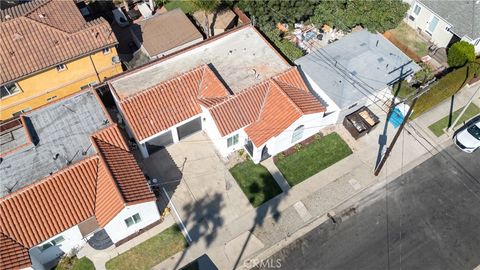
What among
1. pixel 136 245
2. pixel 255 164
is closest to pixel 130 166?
pixel 136 245

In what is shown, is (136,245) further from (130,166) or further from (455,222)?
(455,222)

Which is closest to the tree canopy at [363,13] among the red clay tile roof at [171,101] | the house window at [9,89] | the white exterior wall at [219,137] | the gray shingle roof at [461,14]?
the gray shingle roof at [461,14]

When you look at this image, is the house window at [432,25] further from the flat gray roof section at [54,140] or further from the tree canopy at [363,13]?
the flat gray roof section at [54,140]

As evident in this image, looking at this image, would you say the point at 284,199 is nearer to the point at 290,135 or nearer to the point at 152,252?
the point at 290,135

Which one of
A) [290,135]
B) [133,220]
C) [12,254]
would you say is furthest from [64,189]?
[290,135]

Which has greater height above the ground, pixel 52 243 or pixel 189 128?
pixel 189 128

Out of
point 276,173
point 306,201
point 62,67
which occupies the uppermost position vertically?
point 62,67

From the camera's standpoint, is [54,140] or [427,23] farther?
[427,23]
